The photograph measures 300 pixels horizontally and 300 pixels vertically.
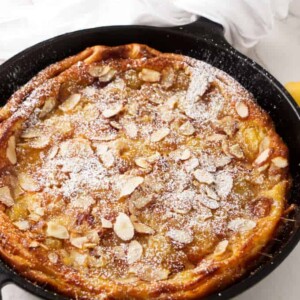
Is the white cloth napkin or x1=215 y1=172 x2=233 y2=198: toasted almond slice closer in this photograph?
x1=215 y1=172 x2=233 y2=198: toasted almond slice

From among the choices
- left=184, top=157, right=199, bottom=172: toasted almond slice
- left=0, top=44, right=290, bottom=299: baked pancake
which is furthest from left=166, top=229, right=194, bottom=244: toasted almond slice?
left=184, top=157, right=199, bottom=172: toasted almond slice

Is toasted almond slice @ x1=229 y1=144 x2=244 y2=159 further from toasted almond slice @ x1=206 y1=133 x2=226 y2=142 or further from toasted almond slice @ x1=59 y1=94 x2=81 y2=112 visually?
toasted almond slice @ x1=59 y1=94 x2=81 y2=112

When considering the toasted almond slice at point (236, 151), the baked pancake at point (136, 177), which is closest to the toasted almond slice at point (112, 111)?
the baked pancake at point (136, 177)

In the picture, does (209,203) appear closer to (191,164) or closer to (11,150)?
(191,164)

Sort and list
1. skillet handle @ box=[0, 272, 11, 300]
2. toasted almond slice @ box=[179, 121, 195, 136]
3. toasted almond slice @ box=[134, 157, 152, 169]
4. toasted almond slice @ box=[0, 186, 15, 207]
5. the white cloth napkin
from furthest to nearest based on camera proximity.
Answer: the white cloth napkin
toasted almond slice @ box=[179, 121, 195, 136]
toasted almond slice @ box=[134, 157, 152, 169]
toasted almond slice @ box=[0, 186, 15, 207]
skillet handle @ box=[0, 272, 11, 300]

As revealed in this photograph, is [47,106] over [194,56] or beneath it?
beneath

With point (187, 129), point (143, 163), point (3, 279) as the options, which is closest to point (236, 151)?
point (187, 129)
